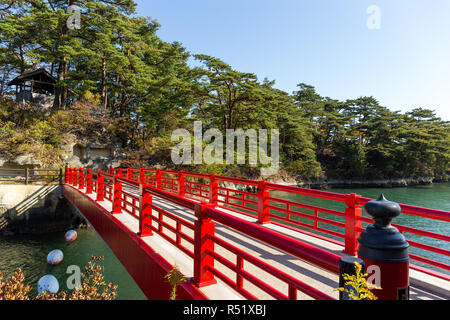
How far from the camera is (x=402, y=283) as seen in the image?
49.1 inches

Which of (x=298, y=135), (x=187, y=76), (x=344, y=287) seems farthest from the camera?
(x=298, y=135)

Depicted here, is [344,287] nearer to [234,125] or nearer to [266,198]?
[266,198]

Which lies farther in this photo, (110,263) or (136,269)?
(110,263)

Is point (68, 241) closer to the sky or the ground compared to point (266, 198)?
closer to the ground

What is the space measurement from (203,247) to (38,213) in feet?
50.3

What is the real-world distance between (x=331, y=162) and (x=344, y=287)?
43533 mm

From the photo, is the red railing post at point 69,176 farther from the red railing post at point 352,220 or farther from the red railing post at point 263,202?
the red railing post at point 352,220

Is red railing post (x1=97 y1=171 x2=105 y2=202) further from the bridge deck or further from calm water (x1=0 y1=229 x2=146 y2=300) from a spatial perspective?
the bridge deck

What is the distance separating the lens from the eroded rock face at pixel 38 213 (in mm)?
13234

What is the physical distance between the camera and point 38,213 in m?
13.9

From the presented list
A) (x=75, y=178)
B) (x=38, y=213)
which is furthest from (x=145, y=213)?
(x=38, y=213)

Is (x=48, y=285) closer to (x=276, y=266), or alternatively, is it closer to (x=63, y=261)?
(x=63, y=261)

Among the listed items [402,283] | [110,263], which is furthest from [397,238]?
[110,263]

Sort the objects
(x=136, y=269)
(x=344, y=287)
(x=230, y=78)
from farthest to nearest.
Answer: (x=230, y=78)
(x=136, y=269)
(x=344, y=287)
